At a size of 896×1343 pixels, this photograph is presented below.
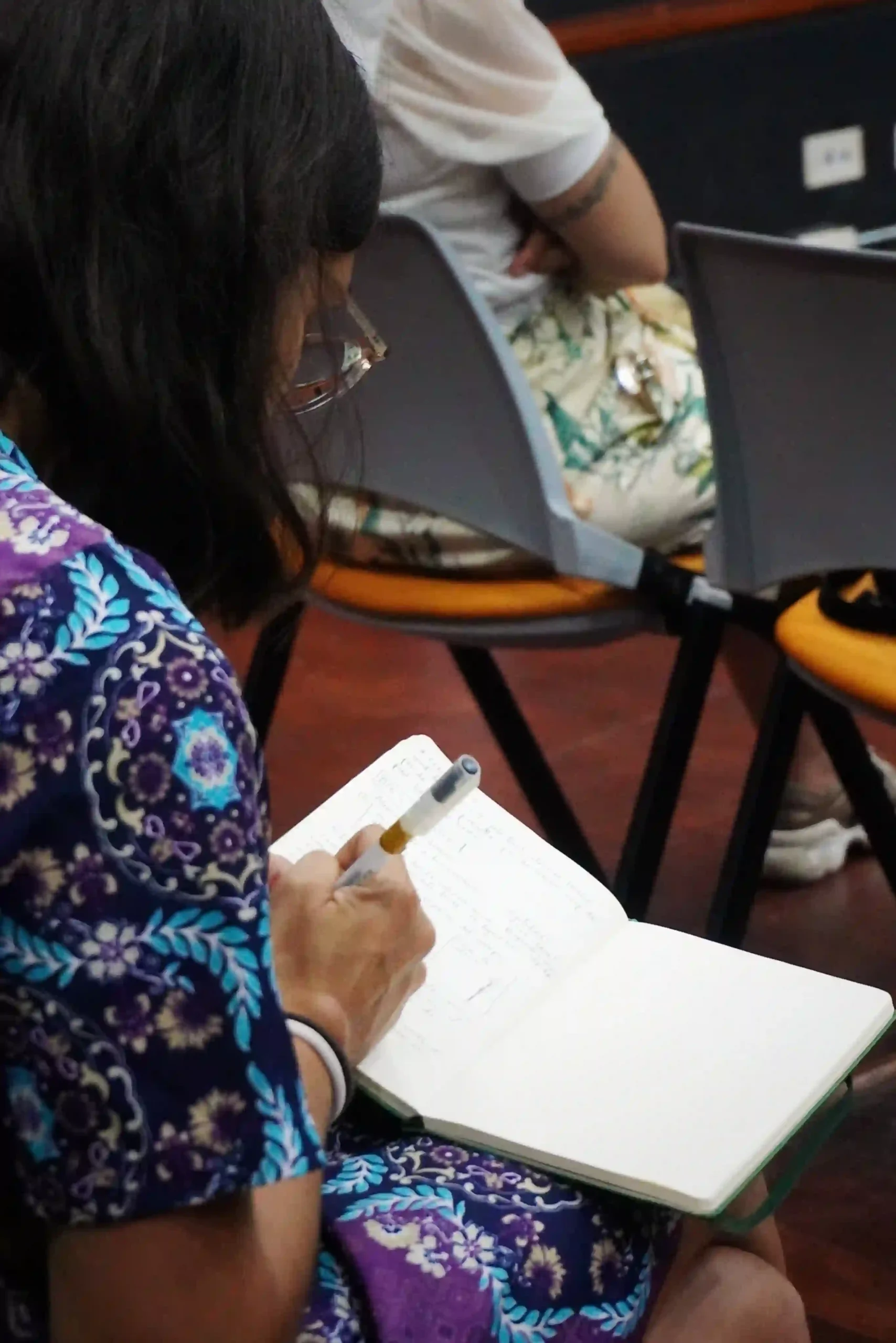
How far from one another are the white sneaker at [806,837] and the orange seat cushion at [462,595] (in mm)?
547

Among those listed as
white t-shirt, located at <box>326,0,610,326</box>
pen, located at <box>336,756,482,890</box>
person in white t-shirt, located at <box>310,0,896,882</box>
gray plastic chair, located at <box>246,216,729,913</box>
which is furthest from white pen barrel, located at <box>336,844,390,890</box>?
white t-shirt, located at <box>326,0,610,326</box>

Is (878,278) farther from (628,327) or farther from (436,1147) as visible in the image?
(436,1147)

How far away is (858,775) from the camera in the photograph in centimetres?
154

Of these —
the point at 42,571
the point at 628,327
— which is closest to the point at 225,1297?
the point at 42,571

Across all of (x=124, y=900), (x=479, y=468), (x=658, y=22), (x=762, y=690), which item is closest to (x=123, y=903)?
(x=124, y=900)

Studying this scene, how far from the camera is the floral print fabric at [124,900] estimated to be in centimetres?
53

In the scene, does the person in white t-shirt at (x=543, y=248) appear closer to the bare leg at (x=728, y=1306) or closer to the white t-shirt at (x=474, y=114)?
the white t-shirt at (x=474, y=114)

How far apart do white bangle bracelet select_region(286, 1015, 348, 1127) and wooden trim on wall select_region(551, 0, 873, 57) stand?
2.92m

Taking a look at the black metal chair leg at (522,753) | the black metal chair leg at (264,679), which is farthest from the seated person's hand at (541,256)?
the black metal chair leg at (264,679)

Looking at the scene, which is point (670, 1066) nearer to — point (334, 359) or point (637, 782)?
point (334, 359)

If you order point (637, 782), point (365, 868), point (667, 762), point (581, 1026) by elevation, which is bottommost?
point (637, 782)

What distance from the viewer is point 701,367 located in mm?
1349

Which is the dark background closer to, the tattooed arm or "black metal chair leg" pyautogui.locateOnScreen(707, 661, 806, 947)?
the tattooed arm

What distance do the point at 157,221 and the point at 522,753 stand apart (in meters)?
1.19
